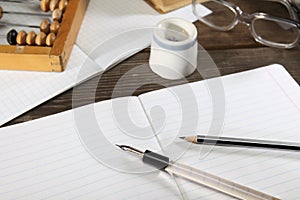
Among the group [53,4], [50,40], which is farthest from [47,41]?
[53,4]

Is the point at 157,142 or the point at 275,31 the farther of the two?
the point at 275,31

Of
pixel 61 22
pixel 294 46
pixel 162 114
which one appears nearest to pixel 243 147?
pixel 162 114

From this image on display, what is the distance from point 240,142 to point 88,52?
1.06ft

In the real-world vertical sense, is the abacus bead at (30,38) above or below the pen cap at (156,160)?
below

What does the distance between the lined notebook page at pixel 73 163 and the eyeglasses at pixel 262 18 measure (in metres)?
0.29

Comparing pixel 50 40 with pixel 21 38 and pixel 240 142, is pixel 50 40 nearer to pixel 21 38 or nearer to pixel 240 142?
pixel 21 38

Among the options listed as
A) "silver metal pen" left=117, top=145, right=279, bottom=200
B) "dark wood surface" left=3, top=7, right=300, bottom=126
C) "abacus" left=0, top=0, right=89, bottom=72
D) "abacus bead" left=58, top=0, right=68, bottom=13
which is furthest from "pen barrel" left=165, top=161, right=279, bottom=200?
"abacus bead" left=58, top=0, right=68, bottom=13

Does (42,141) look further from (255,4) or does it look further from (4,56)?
(255,4)

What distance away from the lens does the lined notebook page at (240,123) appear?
63 centimetres

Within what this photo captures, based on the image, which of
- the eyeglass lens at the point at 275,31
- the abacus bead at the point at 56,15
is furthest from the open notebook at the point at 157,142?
the abacus bead at the point at 56,15

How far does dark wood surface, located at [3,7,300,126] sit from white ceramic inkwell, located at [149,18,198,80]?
0.01 metres

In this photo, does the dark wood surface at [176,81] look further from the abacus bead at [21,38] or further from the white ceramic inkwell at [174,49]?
the abacus bead at [21,38]

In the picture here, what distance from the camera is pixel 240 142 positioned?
665mm

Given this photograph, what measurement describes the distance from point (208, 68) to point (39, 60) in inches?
11.3
